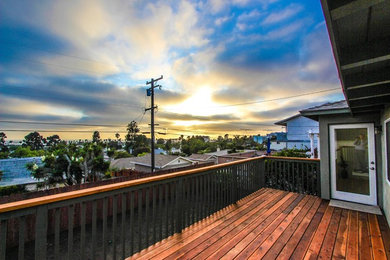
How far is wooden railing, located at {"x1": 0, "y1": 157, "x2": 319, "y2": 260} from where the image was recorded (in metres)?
1.41

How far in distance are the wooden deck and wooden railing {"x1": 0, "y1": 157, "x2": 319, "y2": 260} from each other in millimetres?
247

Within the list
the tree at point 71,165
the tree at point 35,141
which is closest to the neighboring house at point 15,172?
the tree at point 71,165

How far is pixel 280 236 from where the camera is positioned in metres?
2.56

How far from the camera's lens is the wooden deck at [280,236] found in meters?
2.16

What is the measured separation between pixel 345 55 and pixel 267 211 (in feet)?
9.99

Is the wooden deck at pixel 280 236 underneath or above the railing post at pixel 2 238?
underneath

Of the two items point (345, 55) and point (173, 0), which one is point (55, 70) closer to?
point (173, 0)

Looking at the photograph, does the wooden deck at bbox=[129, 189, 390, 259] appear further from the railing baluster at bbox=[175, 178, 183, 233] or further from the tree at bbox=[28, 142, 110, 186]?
the tree at bbox=[28, 142, 110, 186]

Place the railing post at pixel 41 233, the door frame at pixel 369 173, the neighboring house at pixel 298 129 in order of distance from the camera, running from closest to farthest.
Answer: the railing post at pixel 41 233, the door frame at pixel 369 173, the neighboring house at pixel 298 129

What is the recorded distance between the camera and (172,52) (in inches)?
306

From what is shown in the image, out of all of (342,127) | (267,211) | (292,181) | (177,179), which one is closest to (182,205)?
(177,179)

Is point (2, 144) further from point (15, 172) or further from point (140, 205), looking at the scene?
point (140, 205)

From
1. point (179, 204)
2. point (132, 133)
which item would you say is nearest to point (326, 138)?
point (179, 204)

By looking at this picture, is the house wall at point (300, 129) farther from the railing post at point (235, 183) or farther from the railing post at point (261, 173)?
the railing post at point (235, 183)
